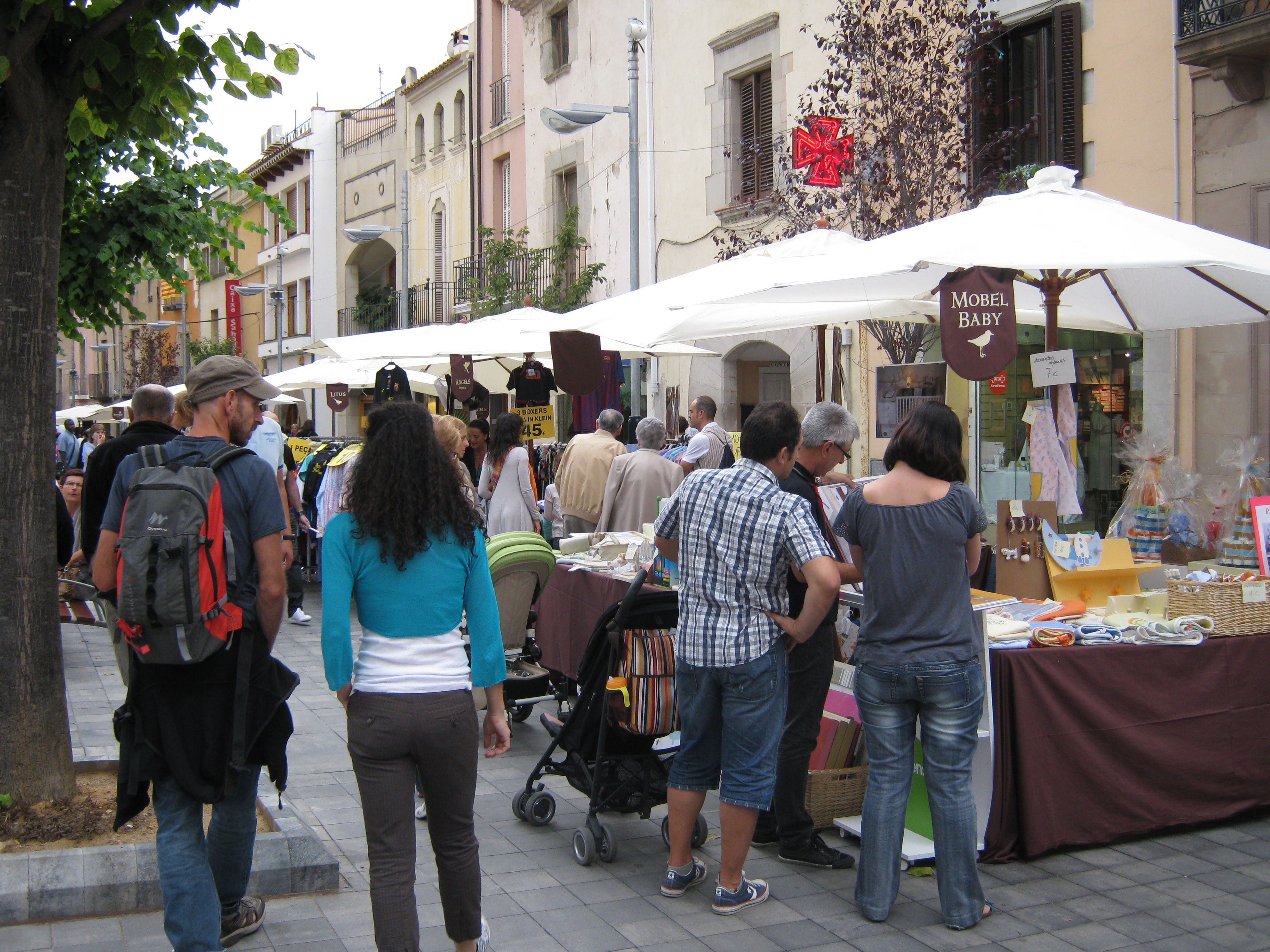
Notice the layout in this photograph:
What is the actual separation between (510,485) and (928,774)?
5.04 m

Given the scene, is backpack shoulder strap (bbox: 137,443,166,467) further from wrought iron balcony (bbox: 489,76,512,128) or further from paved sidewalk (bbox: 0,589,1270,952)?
wrought iron balcony (bbox: 489,76,512,128)

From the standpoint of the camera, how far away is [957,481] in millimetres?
4227

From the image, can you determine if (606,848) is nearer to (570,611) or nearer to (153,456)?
(570,611)

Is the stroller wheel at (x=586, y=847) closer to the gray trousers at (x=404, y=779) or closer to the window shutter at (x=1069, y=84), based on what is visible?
the gray trousers at (x=404, y=779)

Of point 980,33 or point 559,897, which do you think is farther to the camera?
point 980,33

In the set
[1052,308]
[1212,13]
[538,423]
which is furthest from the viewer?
[538,423]

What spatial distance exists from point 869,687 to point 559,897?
56.0 inches

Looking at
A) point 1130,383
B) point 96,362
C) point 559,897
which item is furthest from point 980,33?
point 96,362

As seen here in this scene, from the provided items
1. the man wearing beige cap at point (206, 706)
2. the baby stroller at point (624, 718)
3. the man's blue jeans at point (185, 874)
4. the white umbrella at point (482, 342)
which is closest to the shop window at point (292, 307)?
the white umbrella at point (482, 342)

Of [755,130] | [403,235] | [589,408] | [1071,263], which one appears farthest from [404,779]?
[403,235]

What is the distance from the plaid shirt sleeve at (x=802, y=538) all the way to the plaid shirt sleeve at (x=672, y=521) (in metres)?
0.46

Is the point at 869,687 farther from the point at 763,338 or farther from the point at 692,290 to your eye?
the point at 763,338

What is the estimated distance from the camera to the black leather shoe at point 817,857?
4.71 meters

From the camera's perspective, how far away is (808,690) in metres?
4.69
